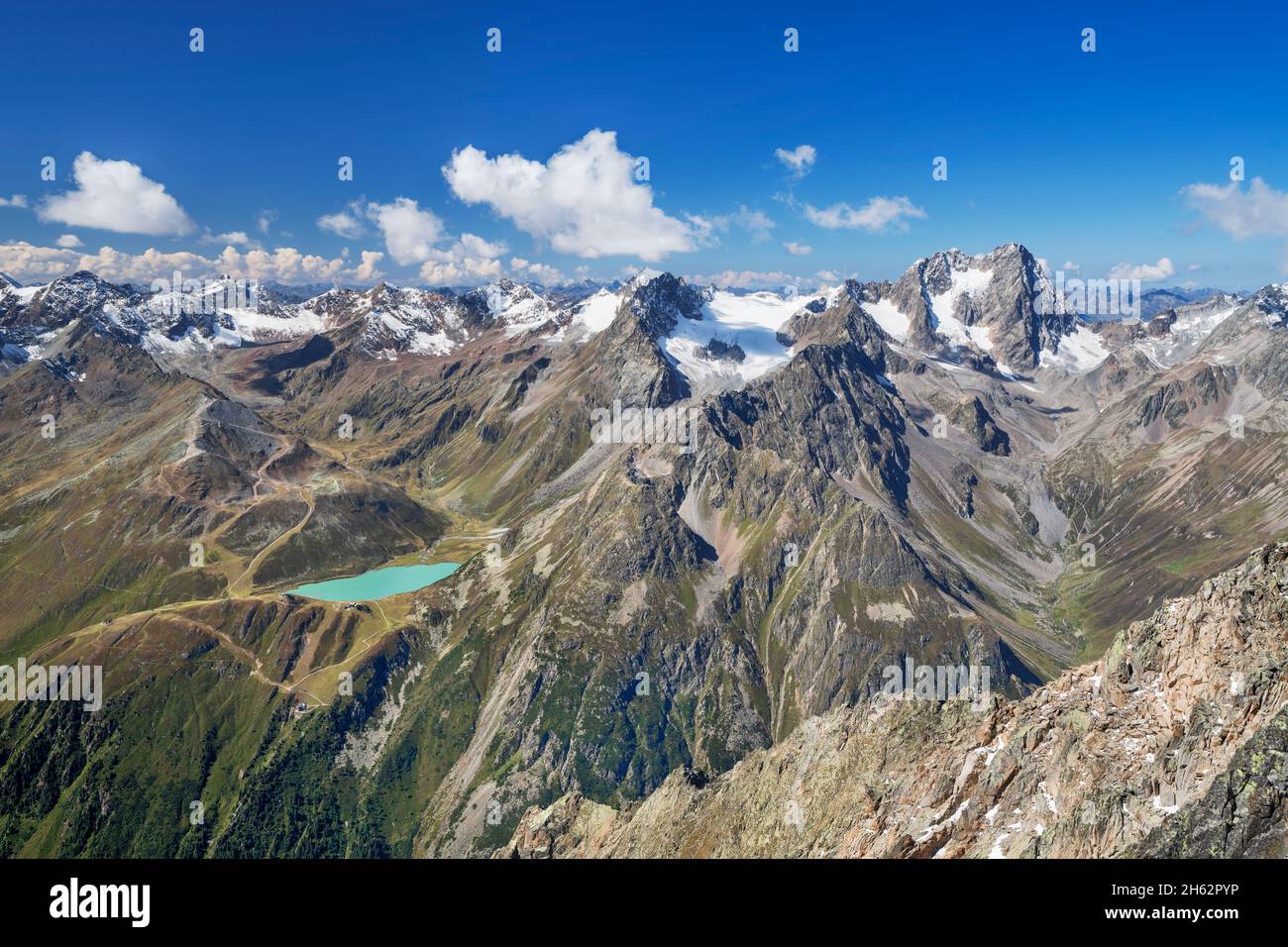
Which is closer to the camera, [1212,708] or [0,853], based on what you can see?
[1212,708]
